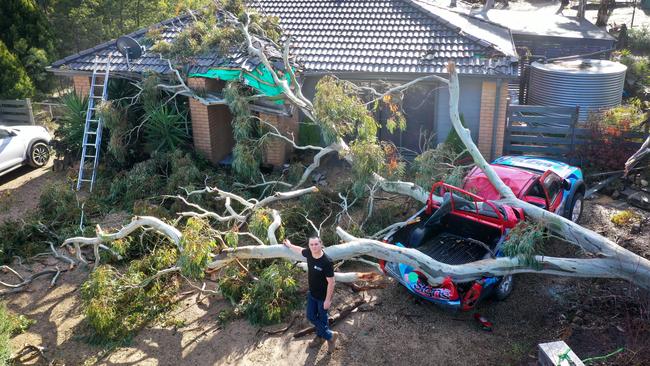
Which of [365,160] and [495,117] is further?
[495,117]

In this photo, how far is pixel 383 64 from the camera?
1231 centimetres

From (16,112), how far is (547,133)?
16.1 metres

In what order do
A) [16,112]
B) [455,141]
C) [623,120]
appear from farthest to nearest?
[16,112]
[455,141]
[623,120]

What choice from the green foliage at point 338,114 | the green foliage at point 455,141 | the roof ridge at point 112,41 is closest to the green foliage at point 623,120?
the green foliage at point 455,141

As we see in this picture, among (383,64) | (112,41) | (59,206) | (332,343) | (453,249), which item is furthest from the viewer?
(112,41)

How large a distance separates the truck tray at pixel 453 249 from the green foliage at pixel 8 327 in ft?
17.9

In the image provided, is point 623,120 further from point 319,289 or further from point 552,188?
point 319,289

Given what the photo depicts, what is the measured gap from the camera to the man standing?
631 cm

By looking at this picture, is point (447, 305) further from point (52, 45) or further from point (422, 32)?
point (52, 45)

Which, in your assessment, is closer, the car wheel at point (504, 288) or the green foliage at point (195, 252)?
the green foliage at point (195, 252)

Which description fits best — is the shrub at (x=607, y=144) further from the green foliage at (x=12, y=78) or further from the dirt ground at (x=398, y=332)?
the green foliage at (x=12, y=78)

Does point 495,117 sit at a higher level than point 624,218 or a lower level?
higher

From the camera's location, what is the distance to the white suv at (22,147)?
1310 cm

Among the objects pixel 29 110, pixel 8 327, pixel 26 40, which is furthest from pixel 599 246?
pixel 26 40
